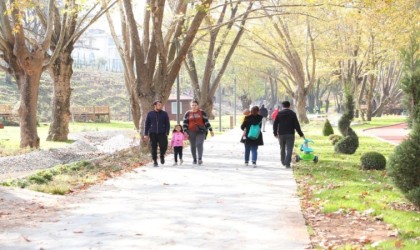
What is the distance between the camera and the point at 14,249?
21.6 feet

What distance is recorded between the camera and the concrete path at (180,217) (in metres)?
6.88

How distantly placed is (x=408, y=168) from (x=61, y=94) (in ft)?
66.5

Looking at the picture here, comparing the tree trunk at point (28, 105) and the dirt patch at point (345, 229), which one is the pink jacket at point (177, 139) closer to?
the tree trunk at point (28, 105)

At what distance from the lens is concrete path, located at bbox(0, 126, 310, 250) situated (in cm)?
688

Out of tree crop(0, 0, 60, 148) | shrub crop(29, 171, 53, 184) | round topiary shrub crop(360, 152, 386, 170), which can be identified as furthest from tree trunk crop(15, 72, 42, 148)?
round topiary shrub crop(360, 152, 386, 170)

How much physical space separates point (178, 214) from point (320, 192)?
125 inches

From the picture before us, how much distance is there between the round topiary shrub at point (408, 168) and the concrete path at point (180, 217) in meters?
1.50

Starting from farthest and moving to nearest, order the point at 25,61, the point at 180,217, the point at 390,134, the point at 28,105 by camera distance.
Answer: the point at 390,134
the point at 28,105
the point at 25,61
the point at 180,217

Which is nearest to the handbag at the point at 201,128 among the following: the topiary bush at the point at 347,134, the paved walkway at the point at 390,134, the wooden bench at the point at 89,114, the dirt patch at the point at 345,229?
the topiary bush at the point at 347,134

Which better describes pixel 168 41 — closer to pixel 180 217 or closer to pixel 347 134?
pixel 347 134

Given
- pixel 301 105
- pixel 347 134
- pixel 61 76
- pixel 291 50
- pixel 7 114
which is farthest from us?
pixel 301 105

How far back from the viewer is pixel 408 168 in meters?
8.56

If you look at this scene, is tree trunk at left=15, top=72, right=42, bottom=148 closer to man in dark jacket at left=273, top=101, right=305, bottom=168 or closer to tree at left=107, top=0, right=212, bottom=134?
tree at left=107, top=0, right=212, bottom=134

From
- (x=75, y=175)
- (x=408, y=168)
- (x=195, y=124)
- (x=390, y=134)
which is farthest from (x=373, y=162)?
(x=390, y=134)
